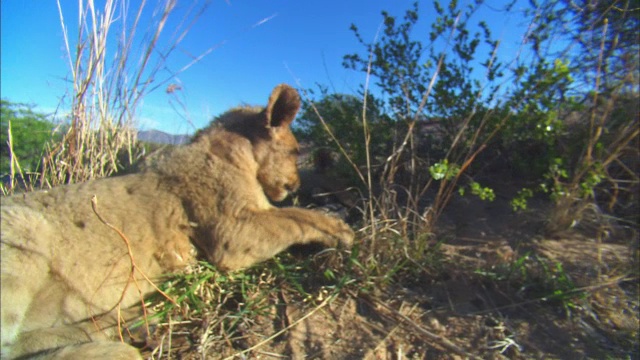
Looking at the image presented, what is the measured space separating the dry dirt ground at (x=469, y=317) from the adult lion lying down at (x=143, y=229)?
408 millimetres

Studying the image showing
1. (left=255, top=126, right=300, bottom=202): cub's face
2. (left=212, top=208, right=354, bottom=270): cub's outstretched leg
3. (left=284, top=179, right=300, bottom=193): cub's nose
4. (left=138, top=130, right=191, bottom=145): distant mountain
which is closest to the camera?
(left=212, top=208, right=354, bottom=270): cub's outstretched leg

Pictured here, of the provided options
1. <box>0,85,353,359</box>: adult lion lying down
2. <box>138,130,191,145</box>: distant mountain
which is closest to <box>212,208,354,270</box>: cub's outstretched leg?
<box>0,85,353,359</box>: adult lion lying down

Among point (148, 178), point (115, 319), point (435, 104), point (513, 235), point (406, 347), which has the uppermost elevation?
point (435, 104)

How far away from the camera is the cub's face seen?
2.95 meters

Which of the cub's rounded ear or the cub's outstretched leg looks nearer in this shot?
the cub's outstretched leg

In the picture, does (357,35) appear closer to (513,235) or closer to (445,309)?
(513,235)

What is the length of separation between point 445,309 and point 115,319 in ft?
6.89

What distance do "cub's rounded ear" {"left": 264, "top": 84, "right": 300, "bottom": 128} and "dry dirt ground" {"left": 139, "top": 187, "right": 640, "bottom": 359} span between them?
1.36 m

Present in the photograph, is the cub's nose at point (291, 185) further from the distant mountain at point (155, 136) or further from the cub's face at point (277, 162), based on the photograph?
the distant mountain at point (155, 136)

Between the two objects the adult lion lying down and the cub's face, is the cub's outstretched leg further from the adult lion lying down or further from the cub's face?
the cub's face

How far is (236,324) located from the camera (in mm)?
2311

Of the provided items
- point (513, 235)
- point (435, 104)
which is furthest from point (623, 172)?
point (435, 104)

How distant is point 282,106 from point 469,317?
79.8 inches

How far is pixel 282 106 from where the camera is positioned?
9.60 ft
